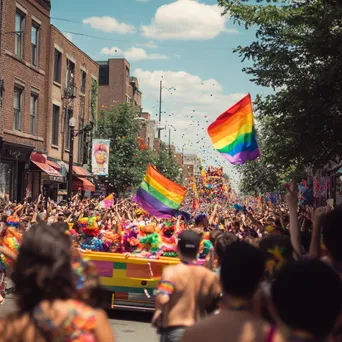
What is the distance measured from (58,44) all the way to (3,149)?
9.83 m

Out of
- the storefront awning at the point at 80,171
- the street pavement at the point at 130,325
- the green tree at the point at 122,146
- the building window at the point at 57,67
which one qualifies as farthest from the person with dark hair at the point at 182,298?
the green tree at the point at 122,146

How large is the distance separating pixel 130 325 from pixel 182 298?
5.38 metres

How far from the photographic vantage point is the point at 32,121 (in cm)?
2997

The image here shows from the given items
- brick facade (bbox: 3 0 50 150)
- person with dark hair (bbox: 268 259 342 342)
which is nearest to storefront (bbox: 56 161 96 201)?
brick facade (bbox: 3 0 50 150)

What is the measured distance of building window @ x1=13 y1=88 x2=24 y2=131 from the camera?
27641 millimetres

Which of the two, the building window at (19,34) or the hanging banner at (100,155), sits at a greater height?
the building window at (19,34)

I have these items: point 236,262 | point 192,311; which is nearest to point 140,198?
point 192,311

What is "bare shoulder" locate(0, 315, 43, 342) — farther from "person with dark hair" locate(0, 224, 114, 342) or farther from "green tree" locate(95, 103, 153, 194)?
"green tree" locate(95, 103, 153, 194)

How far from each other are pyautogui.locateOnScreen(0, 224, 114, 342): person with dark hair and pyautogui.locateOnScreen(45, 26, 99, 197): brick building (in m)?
26.8

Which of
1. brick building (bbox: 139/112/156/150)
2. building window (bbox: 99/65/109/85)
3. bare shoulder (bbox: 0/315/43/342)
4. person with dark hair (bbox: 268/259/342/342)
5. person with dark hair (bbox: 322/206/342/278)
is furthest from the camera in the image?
brick building (bbox: 139/112/156/150)

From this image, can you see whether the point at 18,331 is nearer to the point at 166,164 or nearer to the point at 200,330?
the point at 200,330

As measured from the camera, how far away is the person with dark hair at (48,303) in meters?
2.94

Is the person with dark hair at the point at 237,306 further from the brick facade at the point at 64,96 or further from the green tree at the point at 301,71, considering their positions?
the brick facade at the point at 64,96

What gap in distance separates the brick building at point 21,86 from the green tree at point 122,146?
12243 millimetres
